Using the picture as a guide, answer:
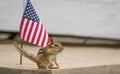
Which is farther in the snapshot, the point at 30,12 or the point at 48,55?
the point at 30,12

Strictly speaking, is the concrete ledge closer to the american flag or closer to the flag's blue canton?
the american flag

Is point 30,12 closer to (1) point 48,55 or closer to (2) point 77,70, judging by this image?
(1) point 48,55

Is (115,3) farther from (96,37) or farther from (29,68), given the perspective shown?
(29,68)

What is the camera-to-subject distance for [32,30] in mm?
5355

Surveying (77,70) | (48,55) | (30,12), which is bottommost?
(77,70)

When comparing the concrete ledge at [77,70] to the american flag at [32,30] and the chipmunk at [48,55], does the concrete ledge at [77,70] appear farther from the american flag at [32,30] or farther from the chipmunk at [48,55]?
the american flag at [32,30]

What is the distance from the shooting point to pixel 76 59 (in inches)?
248

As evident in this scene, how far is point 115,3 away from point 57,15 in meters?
1.12

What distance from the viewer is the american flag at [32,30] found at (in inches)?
209

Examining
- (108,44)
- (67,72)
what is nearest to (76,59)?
(67,72)

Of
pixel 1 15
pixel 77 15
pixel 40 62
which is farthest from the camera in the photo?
pixel 77 15

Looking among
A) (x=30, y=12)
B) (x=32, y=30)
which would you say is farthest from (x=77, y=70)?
(x=30, y=12)

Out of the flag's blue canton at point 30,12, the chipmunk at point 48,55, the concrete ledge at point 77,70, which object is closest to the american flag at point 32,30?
the flag's blue canton at point 30,12

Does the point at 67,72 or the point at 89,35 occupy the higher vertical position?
the point at 67,72
